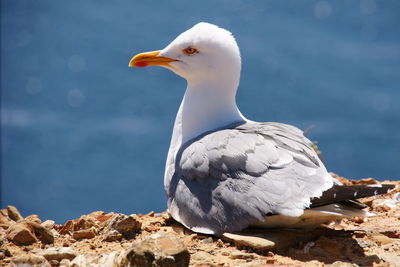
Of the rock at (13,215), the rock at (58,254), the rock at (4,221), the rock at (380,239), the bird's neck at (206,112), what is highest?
the bird's neck at (206,112)

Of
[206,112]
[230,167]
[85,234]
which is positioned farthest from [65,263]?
[206,112]

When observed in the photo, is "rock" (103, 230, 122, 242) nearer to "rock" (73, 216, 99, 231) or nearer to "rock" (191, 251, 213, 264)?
"rock" (73, 216, 99, 231)

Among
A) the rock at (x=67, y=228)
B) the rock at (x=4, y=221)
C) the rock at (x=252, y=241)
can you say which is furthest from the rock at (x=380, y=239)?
the rock at (x=4, y=221)

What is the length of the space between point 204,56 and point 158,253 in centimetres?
246

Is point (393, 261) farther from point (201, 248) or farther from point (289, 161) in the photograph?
point (201, 248)

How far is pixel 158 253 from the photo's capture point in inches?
149

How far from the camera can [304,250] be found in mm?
4598

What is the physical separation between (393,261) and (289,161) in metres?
1.01

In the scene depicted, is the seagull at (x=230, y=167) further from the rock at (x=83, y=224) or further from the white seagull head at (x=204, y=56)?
the rock at (x=83, y=224)

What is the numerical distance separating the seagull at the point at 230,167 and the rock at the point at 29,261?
4.19 ft

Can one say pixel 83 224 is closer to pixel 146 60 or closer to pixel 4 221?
pixel 4 221

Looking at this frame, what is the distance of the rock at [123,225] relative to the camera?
16.1ft

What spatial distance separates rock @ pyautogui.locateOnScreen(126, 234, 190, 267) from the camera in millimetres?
3773

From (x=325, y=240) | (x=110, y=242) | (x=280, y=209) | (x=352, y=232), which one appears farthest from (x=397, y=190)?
(x=110, y=242)
